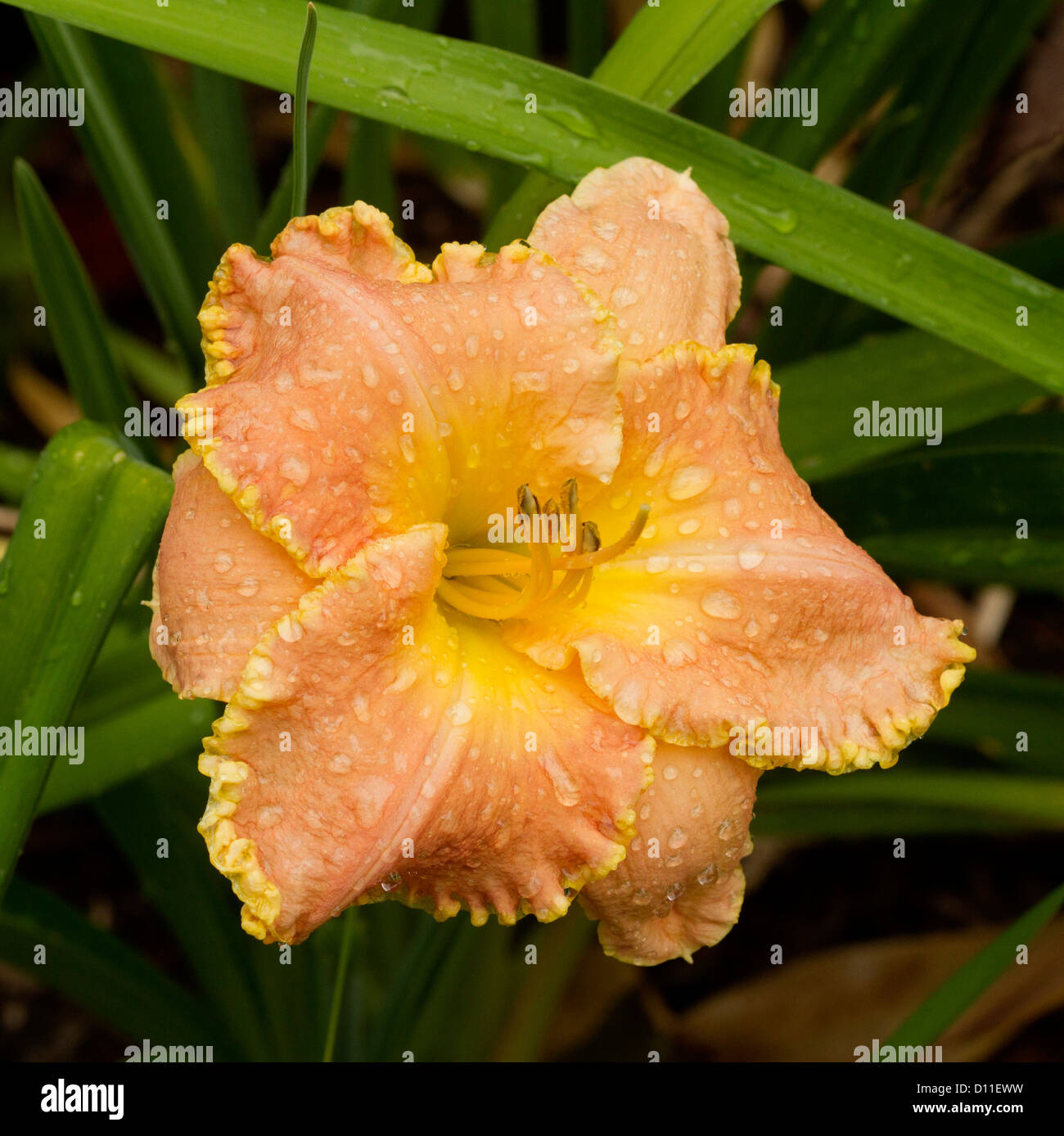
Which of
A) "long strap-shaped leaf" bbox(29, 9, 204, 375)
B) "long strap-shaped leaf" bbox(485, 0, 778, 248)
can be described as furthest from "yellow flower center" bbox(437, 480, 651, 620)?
"long strap-shaped leaf" bbox(29, 9, 204, 375)

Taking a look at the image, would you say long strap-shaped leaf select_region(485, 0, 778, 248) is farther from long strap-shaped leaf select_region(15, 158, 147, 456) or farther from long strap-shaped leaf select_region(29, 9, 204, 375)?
long strap-shaped leaf select_region(15, 158, 147, 456)

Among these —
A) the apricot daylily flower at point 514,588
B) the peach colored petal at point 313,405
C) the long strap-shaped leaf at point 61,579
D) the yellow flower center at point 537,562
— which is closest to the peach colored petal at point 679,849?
the apricot daylily flower at point 514,588

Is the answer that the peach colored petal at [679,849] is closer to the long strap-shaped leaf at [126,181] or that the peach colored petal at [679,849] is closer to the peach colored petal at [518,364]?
the peach colored petal at [518,364]

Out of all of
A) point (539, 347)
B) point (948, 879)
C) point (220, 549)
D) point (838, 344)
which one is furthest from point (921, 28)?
point (948, 879)

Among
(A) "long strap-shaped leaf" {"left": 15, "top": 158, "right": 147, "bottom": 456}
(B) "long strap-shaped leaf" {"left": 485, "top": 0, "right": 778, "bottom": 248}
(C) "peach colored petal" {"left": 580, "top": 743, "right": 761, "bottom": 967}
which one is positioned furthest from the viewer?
(A) "long strap-shaped leaf" {"left": 15, "top": 158, "right": 147, "bottom": 456}

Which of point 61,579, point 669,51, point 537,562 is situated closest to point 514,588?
point 537,562

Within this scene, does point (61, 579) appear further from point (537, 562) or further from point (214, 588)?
point (537, 562)

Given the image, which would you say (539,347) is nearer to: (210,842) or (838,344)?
(210,842)
